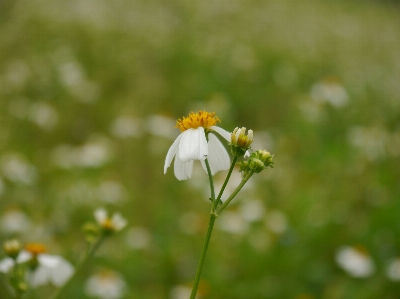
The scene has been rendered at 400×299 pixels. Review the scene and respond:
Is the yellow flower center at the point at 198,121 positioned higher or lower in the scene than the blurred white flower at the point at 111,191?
lower

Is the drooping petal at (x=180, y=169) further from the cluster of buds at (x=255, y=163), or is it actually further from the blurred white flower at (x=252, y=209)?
the blurred white flower at (x=252, y=209)

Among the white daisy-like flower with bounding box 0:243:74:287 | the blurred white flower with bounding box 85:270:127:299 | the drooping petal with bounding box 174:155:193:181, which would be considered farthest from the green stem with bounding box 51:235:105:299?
the blurred white flower with bounding box 85:270:127:299

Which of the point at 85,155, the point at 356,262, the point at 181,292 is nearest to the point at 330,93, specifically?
the point at 356,262

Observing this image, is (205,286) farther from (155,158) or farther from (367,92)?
(367,92)

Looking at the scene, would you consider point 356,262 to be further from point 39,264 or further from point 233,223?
point 39,264

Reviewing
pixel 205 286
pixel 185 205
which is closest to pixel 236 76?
pixel 185 205

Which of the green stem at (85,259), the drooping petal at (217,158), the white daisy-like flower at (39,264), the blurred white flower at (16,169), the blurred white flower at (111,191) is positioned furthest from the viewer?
the blurred white flower at (111,191)

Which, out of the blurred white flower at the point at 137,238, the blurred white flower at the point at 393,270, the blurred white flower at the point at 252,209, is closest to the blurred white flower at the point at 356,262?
the blurred white flower at the point at 393,270

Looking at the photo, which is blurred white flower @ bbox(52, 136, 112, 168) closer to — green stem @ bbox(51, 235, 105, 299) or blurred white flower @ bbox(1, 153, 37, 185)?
blurred white flower @ bbox(1, 153, 37, 185)
